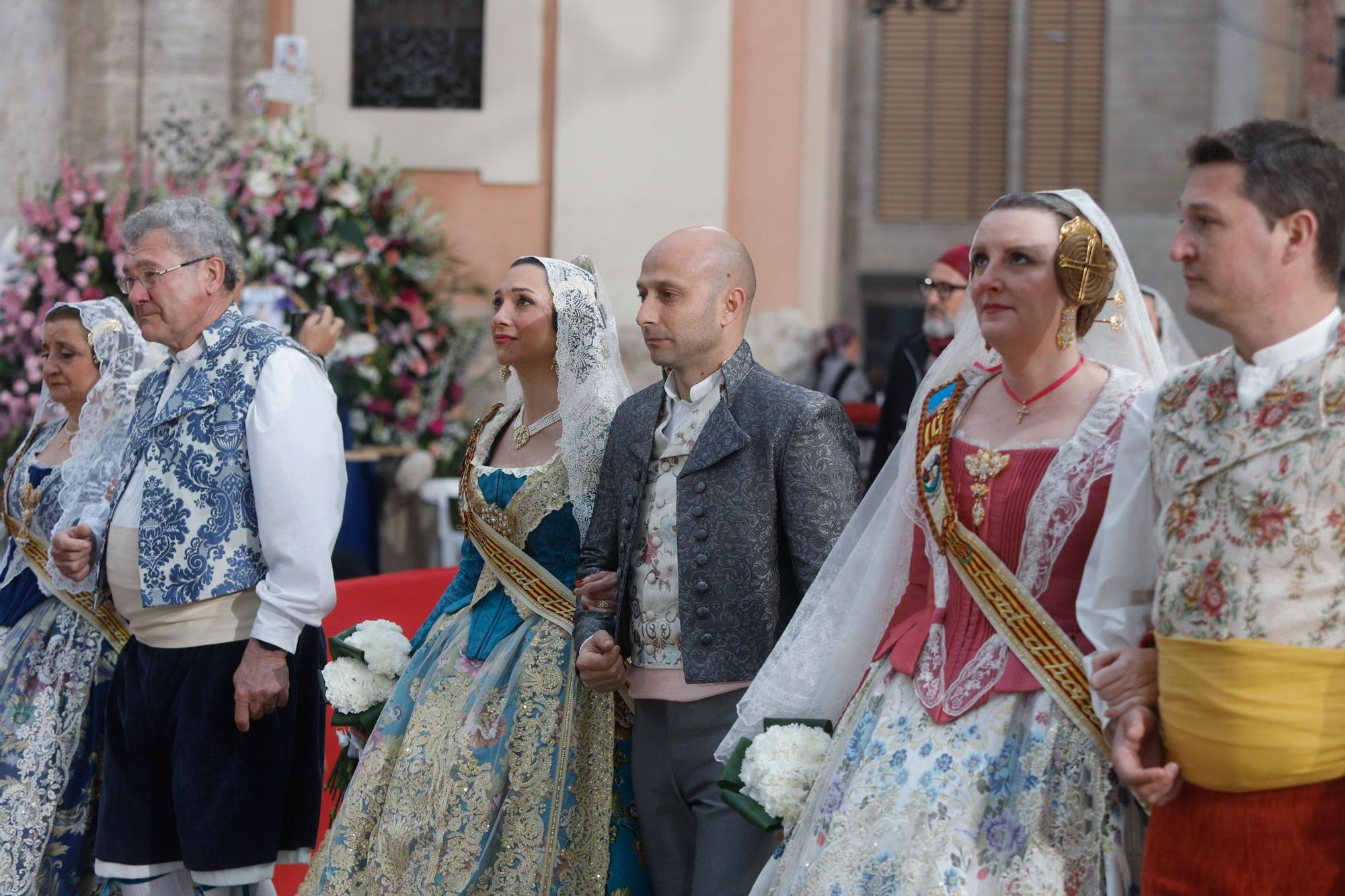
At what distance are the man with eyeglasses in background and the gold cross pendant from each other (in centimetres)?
301

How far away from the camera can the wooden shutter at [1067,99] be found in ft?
60.9

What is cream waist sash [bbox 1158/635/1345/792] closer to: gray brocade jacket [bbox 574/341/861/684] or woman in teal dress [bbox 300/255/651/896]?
gray brocade jacket [bbox 574/341/861/684]

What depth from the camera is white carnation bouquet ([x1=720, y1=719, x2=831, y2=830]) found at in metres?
3.00

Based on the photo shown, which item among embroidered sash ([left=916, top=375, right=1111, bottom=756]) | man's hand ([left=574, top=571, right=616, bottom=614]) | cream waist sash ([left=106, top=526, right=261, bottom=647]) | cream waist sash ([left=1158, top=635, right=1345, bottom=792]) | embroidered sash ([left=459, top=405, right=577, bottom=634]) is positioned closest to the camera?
cream waist sash ([left=1158, top=635, right=1345, bottom=792])

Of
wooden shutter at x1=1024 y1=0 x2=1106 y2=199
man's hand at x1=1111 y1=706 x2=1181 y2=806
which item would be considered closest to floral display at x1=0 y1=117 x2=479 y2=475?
man's hand at x1=1111 y1=706 x2=1181 y2=806

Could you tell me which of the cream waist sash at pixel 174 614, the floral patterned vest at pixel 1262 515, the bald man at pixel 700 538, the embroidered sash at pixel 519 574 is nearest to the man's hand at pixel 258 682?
the cream waist sash at pixel 174 614

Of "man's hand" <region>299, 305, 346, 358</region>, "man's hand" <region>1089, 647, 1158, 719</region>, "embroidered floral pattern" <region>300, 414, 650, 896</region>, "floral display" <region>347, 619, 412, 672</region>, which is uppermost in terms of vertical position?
"man's hand" <region>299, 305, 346, 358</region>

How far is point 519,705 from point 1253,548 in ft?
6.44

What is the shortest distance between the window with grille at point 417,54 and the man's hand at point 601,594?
228 inches

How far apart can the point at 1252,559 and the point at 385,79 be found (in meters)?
7.44

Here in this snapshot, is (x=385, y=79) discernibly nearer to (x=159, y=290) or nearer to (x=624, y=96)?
(x=624, y=96)

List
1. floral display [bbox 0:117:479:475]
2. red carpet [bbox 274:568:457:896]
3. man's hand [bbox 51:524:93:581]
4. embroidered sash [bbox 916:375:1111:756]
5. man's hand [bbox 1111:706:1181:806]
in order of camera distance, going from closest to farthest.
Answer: man's hand [bbox 1111:706:1181:806]
embroidered sash [bbox 916:375:1111:756]
man's hand [bbox 51:524:93:581]
red carpet [bbox 274:568:457:896]
floral display [bbox 0:117:479:475]

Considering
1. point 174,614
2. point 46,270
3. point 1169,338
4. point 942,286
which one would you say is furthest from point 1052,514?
point 46,270

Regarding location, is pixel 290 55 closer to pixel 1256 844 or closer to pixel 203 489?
pixel 203 489
